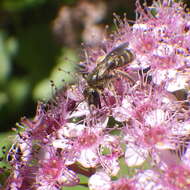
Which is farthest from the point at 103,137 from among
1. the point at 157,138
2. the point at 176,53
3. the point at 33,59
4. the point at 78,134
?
the point at 33,59

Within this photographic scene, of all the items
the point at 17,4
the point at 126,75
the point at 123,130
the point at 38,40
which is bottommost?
the point at 123,130

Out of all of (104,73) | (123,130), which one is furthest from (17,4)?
(123,130)

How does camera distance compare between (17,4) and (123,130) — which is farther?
(17,4)

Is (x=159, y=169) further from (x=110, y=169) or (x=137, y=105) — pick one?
(x=137, y=105)

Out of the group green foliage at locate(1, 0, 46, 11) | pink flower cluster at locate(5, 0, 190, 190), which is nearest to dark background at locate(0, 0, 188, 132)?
green foliage at locate(1, 0, 46, 11)

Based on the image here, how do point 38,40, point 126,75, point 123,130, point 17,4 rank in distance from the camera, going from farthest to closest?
1. point 38,40
2. point 17,4
3. point 126,75
4. point 123,130

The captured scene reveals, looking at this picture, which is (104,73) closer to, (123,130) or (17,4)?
(123,130)

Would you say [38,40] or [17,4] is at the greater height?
[17,4]
